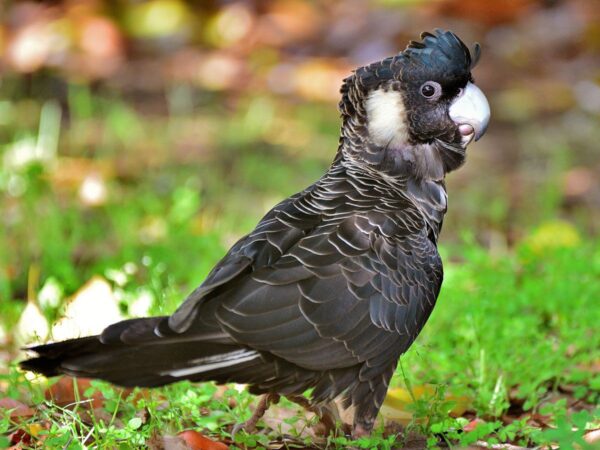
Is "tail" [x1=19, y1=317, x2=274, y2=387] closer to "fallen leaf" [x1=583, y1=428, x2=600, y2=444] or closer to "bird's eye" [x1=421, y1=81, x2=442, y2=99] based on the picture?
"fallen leaf" [x1=583, y1=428, x2=600, y2=444]

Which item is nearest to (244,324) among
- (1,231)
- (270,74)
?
(1,231)

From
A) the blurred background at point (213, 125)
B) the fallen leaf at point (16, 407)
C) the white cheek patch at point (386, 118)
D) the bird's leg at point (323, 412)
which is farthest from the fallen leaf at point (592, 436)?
the fallen leaf at point (16, 407)

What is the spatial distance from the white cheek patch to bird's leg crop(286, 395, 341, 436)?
1106 millimetres

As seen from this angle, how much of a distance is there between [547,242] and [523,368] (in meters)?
1.82

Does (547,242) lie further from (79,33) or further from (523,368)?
(79,33)

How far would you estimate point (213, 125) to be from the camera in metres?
8.33

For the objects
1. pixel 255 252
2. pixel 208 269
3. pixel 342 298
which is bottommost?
pixel 208 269

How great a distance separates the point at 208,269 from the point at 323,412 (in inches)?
70.5

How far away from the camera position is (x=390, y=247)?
141 inches

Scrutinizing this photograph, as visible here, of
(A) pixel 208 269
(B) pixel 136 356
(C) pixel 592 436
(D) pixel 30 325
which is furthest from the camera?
Answer: (A) pixel 208 269

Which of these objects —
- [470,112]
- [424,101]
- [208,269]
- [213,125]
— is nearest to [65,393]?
[208,269]

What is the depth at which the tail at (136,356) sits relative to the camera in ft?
9.91

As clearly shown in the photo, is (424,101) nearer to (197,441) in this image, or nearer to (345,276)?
(345,276)

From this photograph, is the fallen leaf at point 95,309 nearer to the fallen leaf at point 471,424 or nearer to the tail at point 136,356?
the tail at point 136,356
